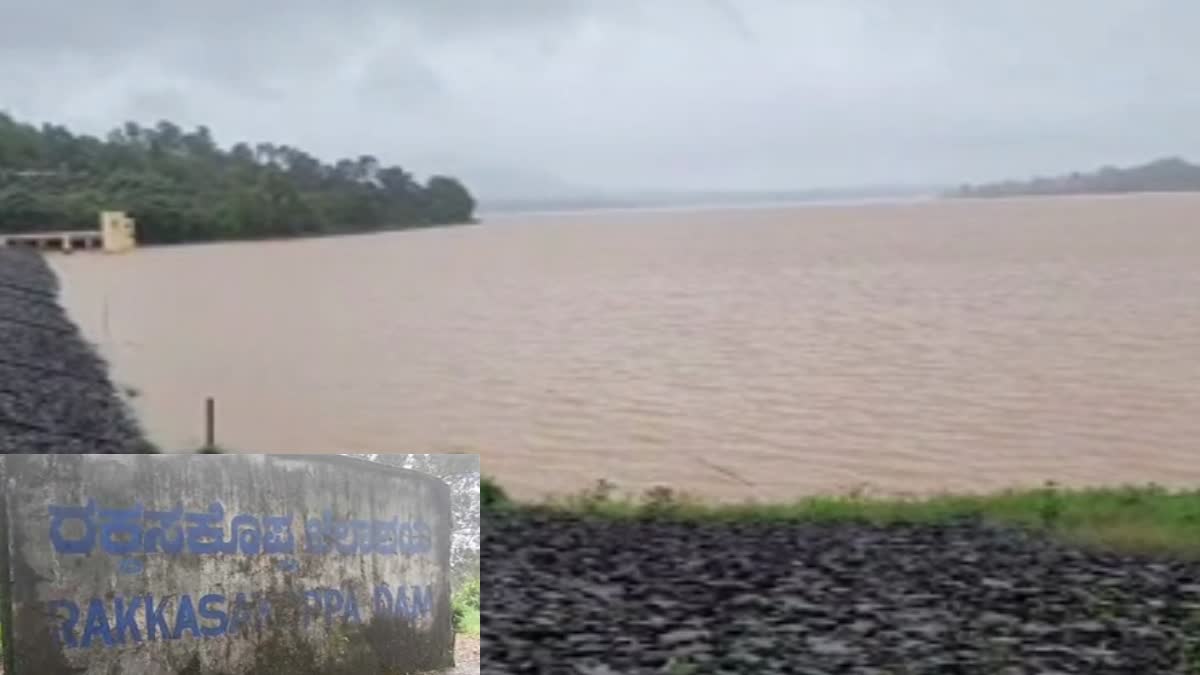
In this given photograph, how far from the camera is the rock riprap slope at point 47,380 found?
12.4 ft

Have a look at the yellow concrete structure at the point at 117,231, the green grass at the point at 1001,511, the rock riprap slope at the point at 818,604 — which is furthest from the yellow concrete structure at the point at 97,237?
the green grass at the point at 1001,511

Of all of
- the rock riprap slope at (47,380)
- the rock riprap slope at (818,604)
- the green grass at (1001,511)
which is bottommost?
the green grass at (1001,511)

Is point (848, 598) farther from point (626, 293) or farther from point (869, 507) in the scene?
point (626, 293)

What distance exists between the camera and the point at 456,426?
7.39 m

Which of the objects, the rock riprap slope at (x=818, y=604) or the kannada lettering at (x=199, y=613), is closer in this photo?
the kannada lettering at (x=199, y=613)

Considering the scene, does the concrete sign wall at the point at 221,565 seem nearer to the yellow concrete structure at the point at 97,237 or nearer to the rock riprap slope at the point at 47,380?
the yellow concrete structure at the point at 97,237

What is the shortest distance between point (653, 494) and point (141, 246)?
3.96 m

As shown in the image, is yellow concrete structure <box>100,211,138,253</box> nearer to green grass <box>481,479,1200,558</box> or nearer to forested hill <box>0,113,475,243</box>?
forested hill <box>0,113,475,243</box>

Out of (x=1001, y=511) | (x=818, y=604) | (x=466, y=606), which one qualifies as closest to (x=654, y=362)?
(x=1001, y=511)

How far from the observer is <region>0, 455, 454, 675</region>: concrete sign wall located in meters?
1.56

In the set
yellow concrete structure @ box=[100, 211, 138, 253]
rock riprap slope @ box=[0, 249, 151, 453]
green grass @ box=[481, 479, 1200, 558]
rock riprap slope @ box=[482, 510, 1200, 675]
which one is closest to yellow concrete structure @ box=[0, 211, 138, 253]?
yellow concrete structure @ box=[100, 211, 138, 253]

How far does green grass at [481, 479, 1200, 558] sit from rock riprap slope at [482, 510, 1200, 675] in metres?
0.30

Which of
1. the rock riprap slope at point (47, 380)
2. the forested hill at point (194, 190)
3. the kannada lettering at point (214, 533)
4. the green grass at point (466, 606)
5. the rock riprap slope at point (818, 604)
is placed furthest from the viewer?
the rock riprap slope at point (47, 380)

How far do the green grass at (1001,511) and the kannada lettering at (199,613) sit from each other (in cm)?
300
